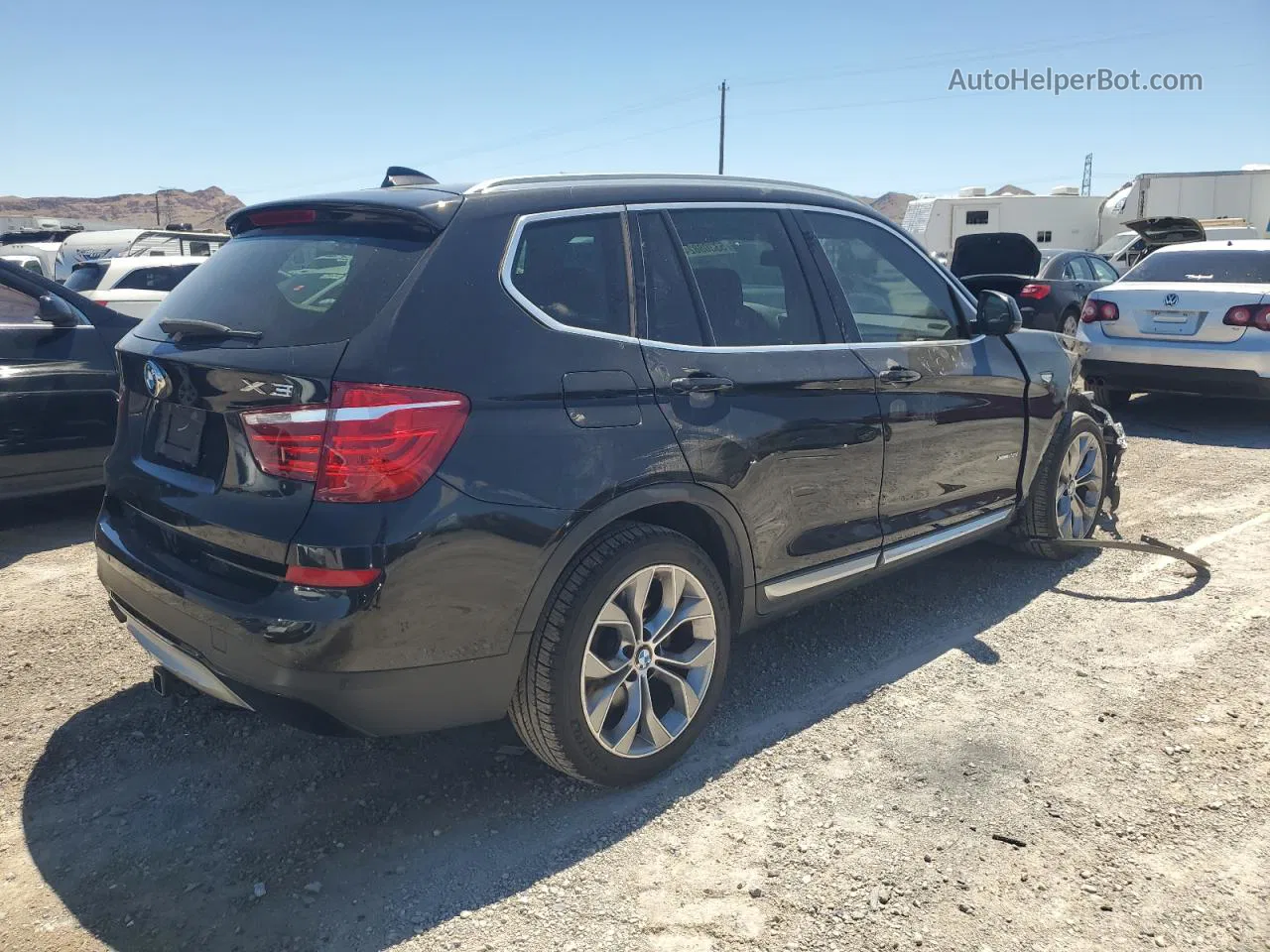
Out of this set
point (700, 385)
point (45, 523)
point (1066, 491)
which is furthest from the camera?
point (45, 523)

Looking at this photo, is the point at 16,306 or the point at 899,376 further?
the point at 16,306

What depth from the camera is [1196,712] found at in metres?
3.53

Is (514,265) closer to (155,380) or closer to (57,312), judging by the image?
(155,380)

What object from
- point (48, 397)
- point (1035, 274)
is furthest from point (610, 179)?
point (1035, 274)

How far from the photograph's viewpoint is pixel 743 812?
2959 mm

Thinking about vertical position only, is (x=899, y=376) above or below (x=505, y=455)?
above

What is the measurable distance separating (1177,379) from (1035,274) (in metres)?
5.48

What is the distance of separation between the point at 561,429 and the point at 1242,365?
24.0 feet

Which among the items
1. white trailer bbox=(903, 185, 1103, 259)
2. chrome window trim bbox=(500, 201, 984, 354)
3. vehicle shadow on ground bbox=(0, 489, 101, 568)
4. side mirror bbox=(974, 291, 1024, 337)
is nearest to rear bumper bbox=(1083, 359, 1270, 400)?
side mirror bbox=(974, 291, 1024, 337)

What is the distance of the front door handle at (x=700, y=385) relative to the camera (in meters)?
3.01

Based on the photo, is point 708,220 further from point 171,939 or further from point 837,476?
point 171,939

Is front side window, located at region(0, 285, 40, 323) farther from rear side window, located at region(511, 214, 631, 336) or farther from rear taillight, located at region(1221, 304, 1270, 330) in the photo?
rear taillight, located at region(1221, 304, 1270, 330)

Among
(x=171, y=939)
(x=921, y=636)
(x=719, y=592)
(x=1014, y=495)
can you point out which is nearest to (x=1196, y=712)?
(x=921, y=636)

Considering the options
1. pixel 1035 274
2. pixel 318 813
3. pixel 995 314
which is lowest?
pixel 318 813
